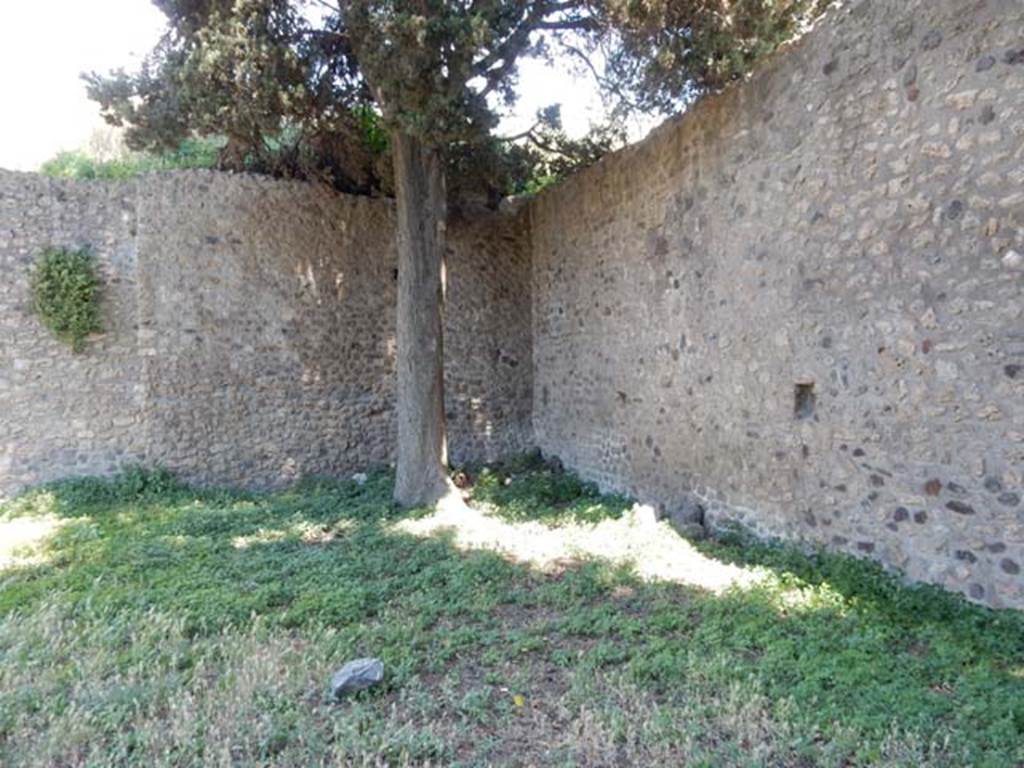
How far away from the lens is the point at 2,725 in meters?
3.14

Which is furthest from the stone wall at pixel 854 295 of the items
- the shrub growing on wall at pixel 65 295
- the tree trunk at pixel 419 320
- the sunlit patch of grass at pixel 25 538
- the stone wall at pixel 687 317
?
the shrub growing on wall at pixel 65 295

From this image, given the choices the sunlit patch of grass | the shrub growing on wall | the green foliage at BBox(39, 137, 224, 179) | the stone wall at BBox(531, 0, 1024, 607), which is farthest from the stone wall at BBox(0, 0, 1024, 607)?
the green foliage at BBox(39, 137, 224, 179)

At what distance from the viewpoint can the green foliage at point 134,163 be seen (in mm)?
9805

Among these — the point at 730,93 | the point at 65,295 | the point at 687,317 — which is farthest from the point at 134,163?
the point at 730,93

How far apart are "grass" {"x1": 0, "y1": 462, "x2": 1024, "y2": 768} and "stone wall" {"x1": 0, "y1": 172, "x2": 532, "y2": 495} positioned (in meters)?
2.13

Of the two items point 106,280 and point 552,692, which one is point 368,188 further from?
point 552,692

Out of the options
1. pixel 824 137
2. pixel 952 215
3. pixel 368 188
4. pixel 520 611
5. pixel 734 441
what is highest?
pixel 368 188

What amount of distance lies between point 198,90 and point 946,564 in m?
7.27

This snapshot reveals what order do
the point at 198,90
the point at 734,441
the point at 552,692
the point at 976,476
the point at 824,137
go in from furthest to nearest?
the point at 198,90 → the point at 734,441 → the point at 824,137 → the point at 976,476 → the point at 552,692

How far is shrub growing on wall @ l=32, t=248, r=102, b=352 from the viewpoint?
784cm

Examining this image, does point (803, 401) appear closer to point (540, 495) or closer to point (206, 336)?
point (540, 495)

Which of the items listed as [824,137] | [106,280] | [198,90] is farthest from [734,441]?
[106,280]

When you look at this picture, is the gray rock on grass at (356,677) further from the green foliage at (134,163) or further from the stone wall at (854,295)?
the green foliage at (134,163)

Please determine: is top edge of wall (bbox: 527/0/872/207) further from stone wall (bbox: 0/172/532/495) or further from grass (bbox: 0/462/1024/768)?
grass (bbox: 0/462/1024/768)
